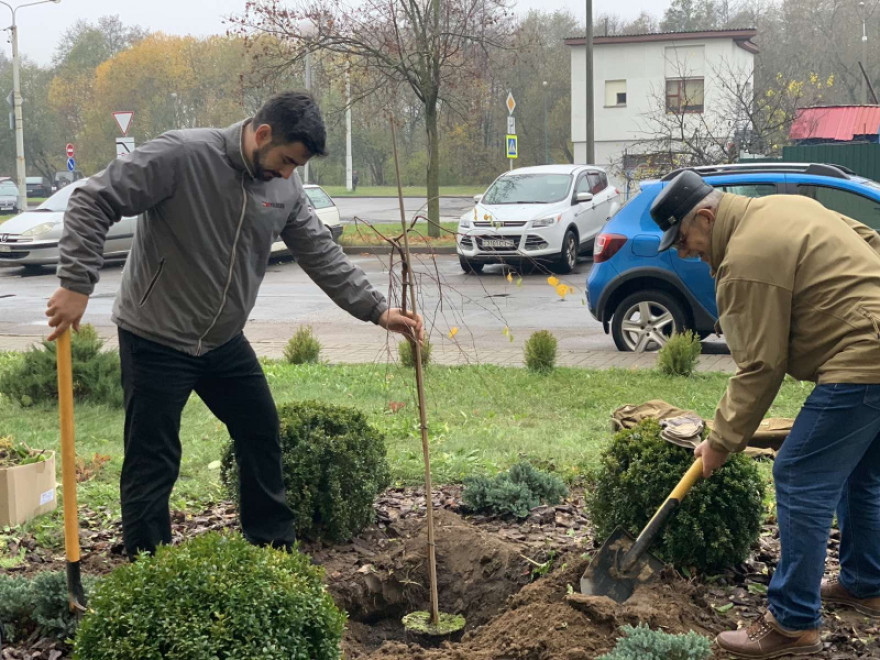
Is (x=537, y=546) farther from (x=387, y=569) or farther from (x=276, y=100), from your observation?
(x=276, y=100)

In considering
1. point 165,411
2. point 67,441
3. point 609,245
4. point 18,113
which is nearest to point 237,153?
point 165,411

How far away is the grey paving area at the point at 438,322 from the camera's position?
1038 centimetres

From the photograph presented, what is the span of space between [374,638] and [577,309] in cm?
1068

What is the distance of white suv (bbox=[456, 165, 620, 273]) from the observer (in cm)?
1830

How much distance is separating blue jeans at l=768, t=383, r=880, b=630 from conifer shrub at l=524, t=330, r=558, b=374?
535cm

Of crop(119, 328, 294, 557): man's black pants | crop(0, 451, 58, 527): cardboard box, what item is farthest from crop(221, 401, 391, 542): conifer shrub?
crop(0, 451, 58, 527): cardboard box

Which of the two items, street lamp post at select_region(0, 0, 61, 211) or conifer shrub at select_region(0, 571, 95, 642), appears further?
street lamp post at select_region(0, 0, 61, 211)

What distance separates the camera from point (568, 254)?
62.6ft

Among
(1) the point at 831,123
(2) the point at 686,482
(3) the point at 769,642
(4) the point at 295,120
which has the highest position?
(1) the point at 831,123

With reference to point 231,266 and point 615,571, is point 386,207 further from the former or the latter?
point 615,571

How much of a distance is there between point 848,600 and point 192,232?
2851 mm

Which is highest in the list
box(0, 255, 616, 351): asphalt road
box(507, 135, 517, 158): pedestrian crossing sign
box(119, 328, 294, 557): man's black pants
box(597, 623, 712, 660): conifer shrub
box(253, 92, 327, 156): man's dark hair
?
box(507, 135, 517, 158): pedestrian crossing sign

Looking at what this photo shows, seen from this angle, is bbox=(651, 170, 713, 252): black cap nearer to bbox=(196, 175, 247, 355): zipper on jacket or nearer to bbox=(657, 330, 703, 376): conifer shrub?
bbox=(196, 175, 247, 355): zipper on jacket

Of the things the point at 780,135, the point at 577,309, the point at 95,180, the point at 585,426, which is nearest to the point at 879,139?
the point at 780,135
